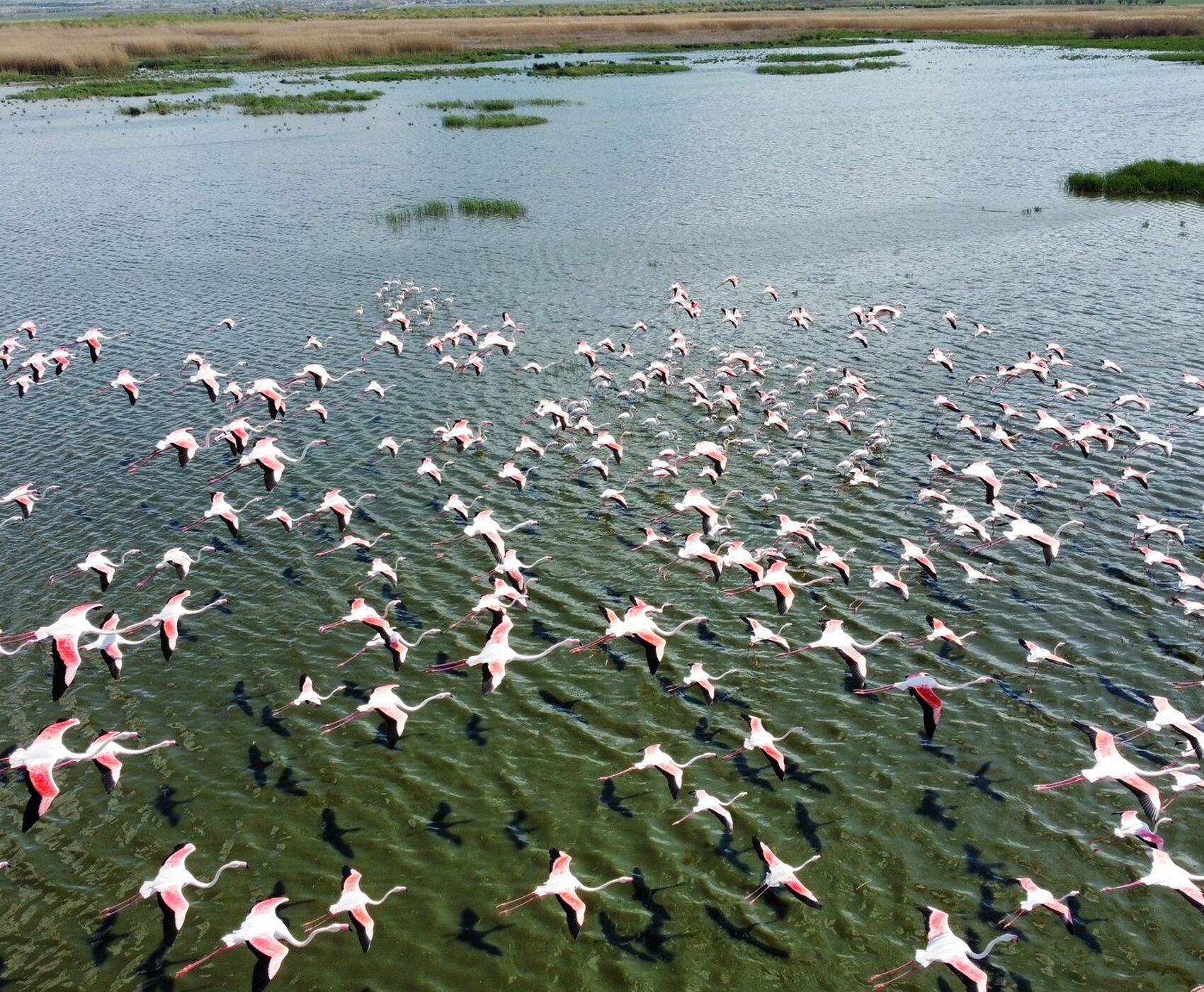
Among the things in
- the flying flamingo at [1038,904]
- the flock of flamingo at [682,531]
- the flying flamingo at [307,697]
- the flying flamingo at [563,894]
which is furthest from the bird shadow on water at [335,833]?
the flying flamingo at [1038,904]

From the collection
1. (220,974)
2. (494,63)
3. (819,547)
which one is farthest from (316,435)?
(494,63)

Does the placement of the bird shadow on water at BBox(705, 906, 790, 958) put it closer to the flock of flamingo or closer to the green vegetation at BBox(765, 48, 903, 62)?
the flock of flamingo

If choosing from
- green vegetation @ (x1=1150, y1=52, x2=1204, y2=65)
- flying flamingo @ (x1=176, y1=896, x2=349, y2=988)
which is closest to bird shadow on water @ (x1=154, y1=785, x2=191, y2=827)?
flying flamingo @ (x1=176, y1=896, x2=349, y2=988)

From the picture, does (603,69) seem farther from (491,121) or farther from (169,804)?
(169,804)

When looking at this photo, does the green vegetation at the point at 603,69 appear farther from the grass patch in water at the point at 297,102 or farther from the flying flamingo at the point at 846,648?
the flying flamingo at the point at 846,648

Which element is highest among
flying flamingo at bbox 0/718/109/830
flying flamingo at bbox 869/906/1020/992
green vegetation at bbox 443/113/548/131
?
green vegetation at bbox 443/113/548/131

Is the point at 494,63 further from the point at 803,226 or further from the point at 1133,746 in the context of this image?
the point at 1133,746

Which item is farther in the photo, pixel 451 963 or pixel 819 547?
pixel 819 547
